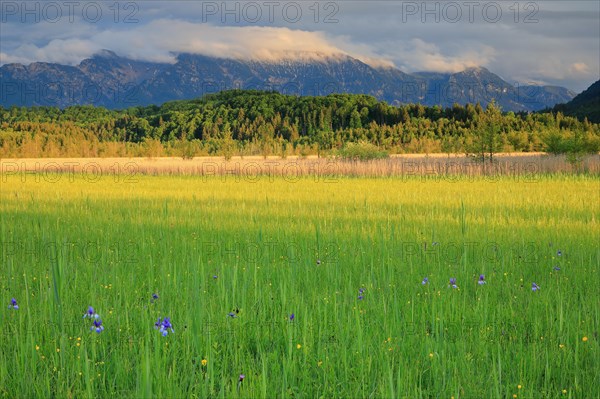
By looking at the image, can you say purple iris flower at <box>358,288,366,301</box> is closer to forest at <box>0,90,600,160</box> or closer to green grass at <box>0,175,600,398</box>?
green grass at <box>0,175,600,398</box>

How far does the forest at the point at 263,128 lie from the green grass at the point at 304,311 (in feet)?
170

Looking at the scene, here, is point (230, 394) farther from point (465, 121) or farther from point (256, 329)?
point (465, 121)

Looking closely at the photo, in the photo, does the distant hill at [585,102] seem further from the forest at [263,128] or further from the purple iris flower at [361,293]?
the purple iris flower at [361,293]

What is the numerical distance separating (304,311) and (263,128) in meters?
78.2

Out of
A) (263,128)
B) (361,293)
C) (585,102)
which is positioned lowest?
(361,293)

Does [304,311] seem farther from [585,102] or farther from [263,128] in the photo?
[585,102]

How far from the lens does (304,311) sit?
16.7 feet

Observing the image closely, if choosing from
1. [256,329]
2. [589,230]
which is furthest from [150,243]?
[589,230]

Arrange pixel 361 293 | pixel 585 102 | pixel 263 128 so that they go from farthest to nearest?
1. pixel 585 102
2. pixel 263 128
3. pixel 361 293

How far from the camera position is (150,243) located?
9.88 m

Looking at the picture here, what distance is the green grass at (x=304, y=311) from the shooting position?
4.12m

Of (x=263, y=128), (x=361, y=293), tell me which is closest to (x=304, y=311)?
(x=361, y=293)

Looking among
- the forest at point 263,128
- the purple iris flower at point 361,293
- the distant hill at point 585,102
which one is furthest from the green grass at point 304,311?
the distant hill at point 585,102

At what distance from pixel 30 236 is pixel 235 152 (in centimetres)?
5933
